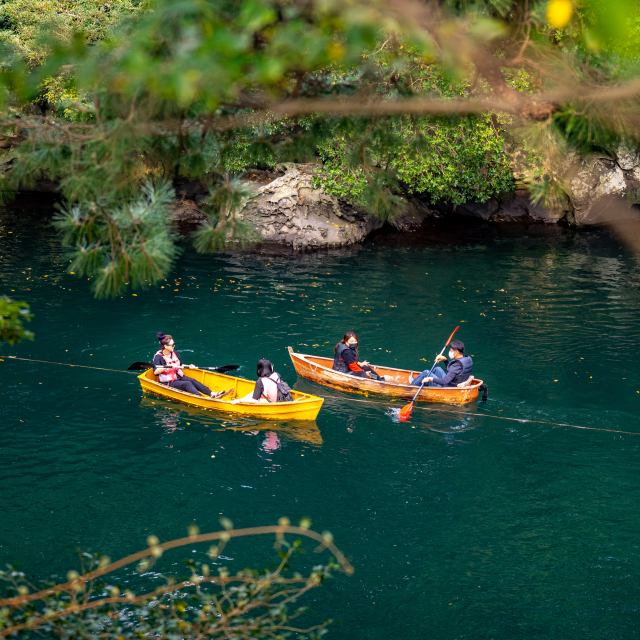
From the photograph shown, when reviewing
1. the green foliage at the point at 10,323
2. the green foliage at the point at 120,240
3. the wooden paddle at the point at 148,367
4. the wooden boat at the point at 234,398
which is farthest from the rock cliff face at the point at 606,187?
the green foliage at the point at 10,323

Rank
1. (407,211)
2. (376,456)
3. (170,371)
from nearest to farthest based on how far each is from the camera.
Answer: (376,456) < (170,371) < (407,211)

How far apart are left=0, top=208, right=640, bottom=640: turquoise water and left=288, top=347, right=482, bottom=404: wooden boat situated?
0.30 metres

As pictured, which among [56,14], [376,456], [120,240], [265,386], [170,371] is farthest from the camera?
[56,14]

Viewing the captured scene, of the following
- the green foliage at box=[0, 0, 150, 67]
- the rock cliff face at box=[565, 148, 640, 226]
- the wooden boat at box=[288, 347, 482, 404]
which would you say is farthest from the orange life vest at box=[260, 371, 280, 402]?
the rock cliff face at box=[565, 148, 640, 226]

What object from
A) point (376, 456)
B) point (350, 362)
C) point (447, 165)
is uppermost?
point (447, 165)

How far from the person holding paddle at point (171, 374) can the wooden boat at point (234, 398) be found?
0.23 meters

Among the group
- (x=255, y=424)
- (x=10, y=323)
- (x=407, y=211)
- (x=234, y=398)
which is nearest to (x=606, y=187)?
(x=407, y=211)

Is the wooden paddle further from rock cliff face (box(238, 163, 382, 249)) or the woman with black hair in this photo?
rock cliff face (box(238, 163, 382, 249))

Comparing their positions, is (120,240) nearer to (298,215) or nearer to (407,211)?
(298,215)

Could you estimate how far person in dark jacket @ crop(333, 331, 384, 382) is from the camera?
14492 mm

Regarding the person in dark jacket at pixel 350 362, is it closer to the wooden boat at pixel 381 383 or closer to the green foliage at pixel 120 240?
the wooden boat at pixel 381 383

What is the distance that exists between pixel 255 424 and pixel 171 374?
85.9 inches

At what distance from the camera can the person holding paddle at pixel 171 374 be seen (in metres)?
13.8

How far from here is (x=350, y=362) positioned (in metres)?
14.5
